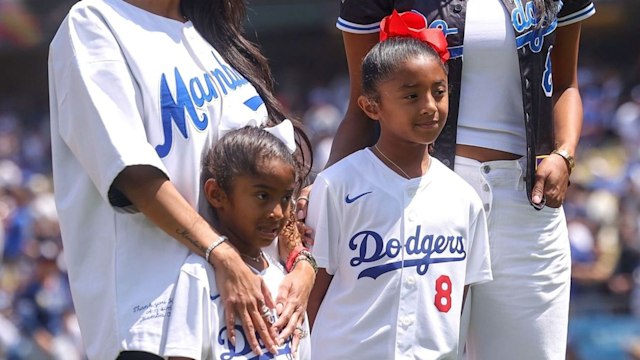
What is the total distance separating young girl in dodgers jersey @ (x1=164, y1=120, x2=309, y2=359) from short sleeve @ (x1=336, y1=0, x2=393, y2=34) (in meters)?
0.59

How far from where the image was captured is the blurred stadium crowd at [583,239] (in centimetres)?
967

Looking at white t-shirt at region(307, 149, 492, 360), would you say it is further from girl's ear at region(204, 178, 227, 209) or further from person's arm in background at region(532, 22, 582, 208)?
girl's ear at region(204, 178, 227, 209)

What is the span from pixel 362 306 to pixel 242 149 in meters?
0.61

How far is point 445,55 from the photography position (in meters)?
3.18

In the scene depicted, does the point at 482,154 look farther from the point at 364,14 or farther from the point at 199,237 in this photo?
the point at 199,237

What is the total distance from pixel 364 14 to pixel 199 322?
1.17 meters

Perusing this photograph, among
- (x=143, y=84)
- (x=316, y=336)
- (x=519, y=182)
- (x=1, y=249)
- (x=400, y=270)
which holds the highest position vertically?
(x=143, y=84)

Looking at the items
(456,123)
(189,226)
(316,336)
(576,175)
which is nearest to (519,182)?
(456,123)

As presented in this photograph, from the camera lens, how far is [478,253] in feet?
10.5

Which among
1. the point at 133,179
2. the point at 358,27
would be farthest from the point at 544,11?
the point at 133,179

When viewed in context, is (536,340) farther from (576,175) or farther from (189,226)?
(576,175)

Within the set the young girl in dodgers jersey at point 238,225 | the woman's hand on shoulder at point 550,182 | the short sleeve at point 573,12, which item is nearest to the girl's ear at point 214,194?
Answer: the young girl in dodgers jersey at point 238,225

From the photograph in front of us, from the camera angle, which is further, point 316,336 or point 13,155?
point 13,155

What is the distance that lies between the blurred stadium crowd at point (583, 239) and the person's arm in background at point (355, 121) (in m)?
6.20
